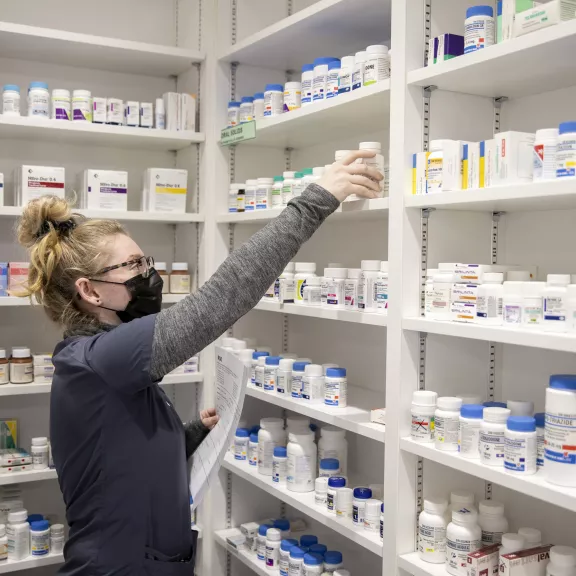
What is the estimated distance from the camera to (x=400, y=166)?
80.6 inches

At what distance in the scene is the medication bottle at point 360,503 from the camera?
2318 millimetres

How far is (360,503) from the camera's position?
2324 mm

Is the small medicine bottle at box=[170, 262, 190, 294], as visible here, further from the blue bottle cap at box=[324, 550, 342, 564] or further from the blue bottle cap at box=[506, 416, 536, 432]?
the blue bottle cap at box=[506, 416, 536, 432]

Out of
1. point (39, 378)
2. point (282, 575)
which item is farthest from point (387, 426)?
point (39, 378)

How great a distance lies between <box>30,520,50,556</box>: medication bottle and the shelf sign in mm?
1840

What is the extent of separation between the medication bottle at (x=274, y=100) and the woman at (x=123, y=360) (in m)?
0.97

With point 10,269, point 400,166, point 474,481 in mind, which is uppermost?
point 400,166

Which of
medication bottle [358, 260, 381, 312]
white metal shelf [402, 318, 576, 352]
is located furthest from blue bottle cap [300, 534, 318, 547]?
white metal shelf [402, 318, 576, 352]

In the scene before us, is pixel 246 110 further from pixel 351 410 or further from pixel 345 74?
pixel 351 410

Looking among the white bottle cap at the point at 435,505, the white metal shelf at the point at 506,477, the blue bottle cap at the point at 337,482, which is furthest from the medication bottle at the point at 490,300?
A: the blue bottle cap at the point at 337,482

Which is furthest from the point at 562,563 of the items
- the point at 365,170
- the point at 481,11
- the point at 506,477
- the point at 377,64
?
the point at 377,64

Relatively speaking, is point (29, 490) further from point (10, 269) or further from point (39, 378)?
point (10, 269)

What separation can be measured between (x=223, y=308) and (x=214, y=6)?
2108 millimetres

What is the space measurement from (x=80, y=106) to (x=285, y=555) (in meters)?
2.08
